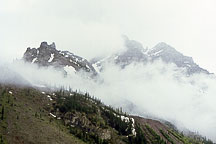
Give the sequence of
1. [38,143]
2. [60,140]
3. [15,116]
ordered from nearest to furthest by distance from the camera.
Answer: [38,143], [60,140], [15,116]

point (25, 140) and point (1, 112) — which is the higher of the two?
point (1, 112)

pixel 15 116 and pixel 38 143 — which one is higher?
pixel 15 116

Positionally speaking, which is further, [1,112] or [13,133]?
[1,112]

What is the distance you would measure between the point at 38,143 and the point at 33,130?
53.6 feet

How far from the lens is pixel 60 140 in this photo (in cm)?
18575

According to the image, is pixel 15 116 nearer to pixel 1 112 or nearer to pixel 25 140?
pixel 1 112

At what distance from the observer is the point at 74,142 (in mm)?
193375

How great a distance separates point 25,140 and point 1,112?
37610 millimetres

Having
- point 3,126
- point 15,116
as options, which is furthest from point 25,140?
point 15,116

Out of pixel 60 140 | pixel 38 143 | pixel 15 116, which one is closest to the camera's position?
pixel 38 143

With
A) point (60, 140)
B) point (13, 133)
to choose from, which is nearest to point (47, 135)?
point (60, 140)

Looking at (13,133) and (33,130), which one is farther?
(33,130)

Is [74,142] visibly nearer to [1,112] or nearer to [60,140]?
[60,140]

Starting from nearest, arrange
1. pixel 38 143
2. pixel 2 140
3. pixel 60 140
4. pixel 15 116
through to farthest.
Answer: pixel 2 140, pixel 38 143, pixel 60 140, pixel 15 116
